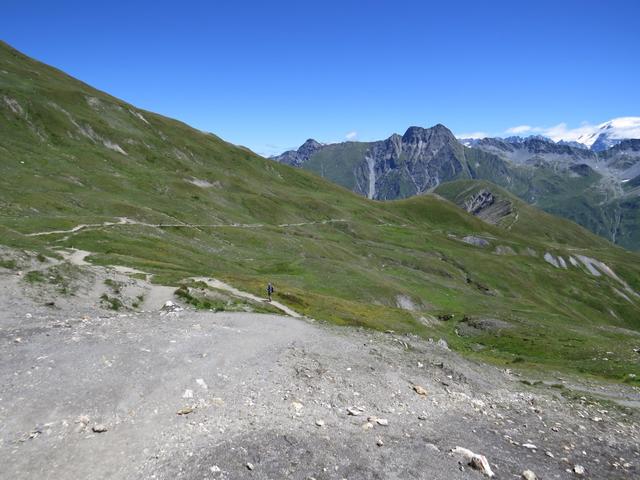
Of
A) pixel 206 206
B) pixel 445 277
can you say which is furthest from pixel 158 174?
pixel 445 277

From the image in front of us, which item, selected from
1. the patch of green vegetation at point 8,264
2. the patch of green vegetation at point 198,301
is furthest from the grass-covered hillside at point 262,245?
the patch of green vegetation at point 8,264

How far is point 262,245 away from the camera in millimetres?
111375

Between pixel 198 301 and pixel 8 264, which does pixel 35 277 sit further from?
pixel 198 301

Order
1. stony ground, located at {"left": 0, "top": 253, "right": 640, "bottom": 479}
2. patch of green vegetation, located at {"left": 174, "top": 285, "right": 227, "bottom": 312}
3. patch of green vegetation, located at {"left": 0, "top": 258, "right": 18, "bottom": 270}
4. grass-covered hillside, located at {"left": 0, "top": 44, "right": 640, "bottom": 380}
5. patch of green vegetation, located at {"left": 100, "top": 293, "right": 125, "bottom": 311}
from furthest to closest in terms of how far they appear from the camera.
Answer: grass-covered hillside, located at {"left": 0, "top": 44, "right": 640, "bottom": 380}, patch of green vegetation, located at {"left": 174, "top": 285, "right": 227, "bottom": 312}, patch of green vegetation, located at {"left": 0, "top": 258, "right": 18, "bottom": 270}, patch of green vegetation, located at {"left": 100, "top": 293, "right": 125, "bottom": 311}, stony ground, located at {"left": 0, "top": 253, "right": 640, "bottom": 479}

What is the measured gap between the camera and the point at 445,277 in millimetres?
135750

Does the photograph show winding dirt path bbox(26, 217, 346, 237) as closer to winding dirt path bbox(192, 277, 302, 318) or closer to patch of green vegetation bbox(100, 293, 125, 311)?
winding dirt path bbox(192, 277, 302, 318)

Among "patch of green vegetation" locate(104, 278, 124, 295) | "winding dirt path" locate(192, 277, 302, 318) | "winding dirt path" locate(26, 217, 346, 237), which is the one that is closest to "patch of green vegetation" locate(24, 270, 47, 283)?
"patch of green vegetation" locate(104, 278, 124, 295)

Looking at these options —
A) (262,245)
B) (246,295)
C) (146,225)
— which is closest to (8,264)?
(246,295)

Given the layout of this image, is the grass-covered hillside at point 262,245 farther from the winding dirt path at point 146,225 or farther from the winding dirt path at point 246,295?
the winding dirt path at point 246,295

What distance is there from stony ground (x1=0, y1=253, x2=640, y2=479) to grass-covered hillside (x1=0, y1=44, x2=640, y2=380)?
80.3 ft

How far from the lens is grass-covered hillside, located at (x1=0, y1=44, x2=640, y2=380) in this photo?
6538cm

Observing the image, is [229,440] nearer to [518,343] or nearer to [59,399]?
[59,399]

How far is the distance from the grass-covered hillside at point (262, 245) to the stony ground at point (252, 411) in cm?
2448

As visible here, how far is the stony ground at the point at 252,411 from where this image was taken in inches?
661
